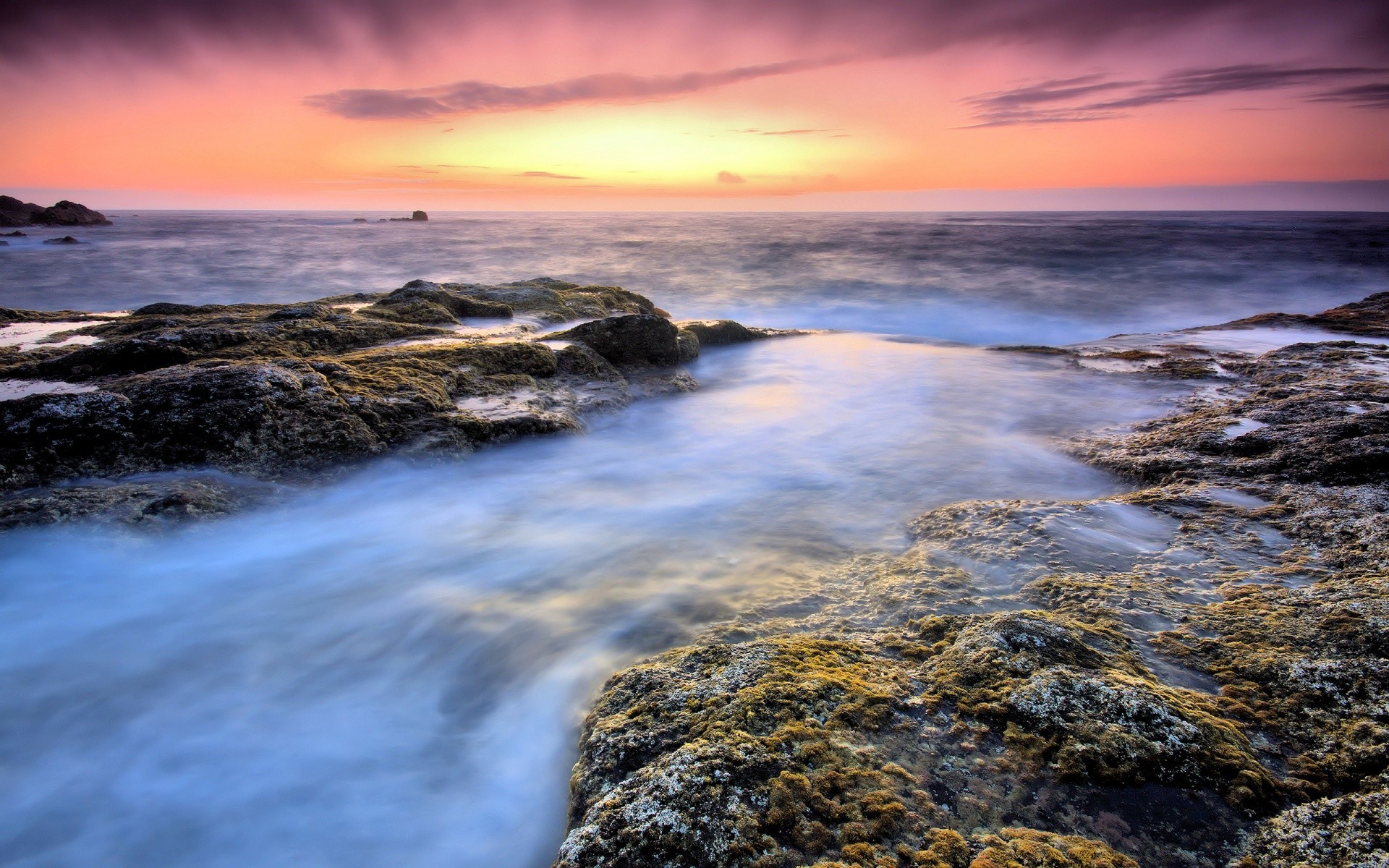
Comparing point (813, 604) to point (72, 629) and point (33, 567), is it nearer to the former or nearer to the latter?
point (72, 629)

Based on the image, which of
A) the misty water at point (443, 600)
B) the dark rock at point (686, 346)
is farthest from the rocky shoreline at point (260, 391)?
the dark rock at point (686, 346)

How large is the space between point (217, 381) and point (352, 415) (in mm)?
1052

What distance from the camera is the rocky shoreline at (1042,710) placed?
181 cm

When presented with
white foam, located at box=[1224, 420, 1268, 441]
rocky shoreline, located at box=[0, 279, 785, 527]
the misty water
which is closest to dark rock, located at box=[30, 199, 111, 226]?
rocky shoreline, located at box=[0, 279, 785, 527]

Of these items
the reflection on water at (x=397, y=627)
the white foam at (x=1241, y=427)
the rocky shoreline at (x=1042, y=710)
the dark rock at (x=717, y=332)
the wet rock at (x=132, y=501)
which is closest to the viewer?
the rocky shoreline at (x=1042, y=710)

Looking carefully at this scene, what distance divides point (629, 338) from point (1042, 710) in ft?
25.7

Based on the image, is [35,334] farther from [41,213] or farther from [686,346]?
A: [41,213]

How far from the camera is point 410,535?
16.9ft

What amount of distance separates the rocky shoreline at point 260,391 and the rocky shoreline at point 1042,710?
158 inches

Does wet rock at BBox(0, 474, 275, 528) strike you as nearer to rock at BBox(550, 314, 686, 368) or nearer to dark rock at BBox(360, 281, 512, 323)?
rock at BBox(550, 314, 686, 368)

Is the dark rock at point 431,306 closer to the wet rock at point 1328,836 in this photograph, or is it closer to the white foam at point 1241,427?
the white foam at point 1241,427

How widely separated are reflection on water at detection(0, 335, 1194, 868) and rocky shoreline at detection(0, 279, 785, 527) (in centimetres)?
35

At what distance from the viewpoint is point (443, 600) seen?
4.32 meters

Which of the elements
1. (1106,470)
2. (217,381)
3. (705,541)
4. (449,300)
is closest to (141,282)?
(449,300)
